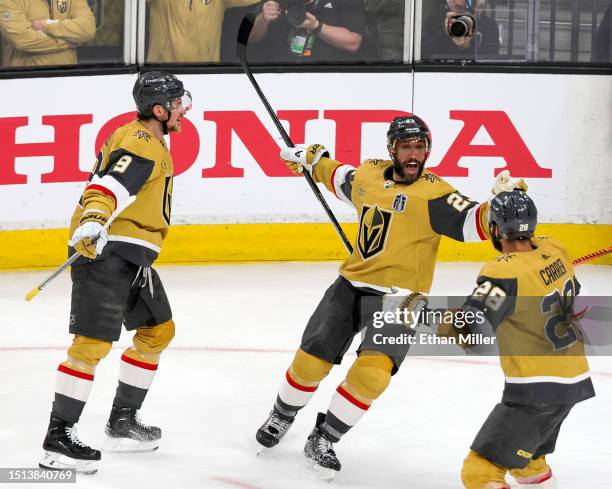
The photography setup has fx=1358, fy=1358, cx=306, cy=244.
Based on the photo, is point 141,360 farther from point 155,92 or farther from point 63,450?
point 155,92

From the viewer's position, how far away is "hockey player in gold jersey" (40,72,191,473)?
13.6 feet

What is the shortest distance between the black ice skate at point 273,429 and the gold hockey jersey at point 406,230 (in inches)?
21.0

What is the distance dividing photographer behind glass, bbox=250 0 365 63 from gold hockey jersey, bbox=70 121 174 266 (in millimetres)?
3022

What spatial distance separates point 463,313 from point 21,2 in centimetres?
421

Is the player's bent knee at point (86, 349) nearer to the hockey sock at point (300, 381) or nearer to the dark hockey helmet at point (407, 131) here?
the hockey sock at point (300, 381)

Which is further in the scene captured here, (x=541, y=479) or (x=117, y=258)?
(x=117, y=258)

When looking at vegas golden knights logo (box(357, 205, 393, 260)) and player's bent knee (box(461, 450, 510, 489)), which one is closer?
player's bent knee (box(461, 450, 510, 489))

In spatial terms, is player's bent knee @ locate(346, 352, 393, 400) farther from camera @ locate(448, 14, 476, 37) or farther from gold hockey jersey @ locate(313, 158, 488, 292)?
camera @ locate(448, 14, 476, 37)

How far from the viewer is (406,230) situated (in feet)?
14.2

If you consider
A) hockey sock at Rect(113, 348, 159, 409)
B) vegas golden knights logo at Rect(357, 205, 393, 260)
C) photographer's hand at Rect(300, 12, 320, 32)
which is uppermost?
photographer's hand at Rect(300, 12, 320, 32)

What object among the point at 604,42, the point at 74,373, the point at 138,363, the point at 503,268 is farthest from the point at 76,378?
the point at 604,42

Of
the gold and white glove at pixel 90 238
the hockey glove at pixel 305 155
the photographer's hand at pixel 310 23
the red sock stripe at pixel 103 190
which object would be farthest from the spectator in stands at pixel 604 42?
the gold and white glove at pixel 90 238

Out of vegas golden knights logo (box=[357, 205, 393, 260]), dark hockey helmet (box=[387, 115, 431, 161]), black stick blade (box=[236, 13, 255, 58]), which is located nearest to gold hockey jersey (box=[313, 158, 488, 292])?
vegas golden knights logo (box=[357, 205, 393, 260])

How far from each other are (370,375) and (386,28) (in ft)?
11.7
